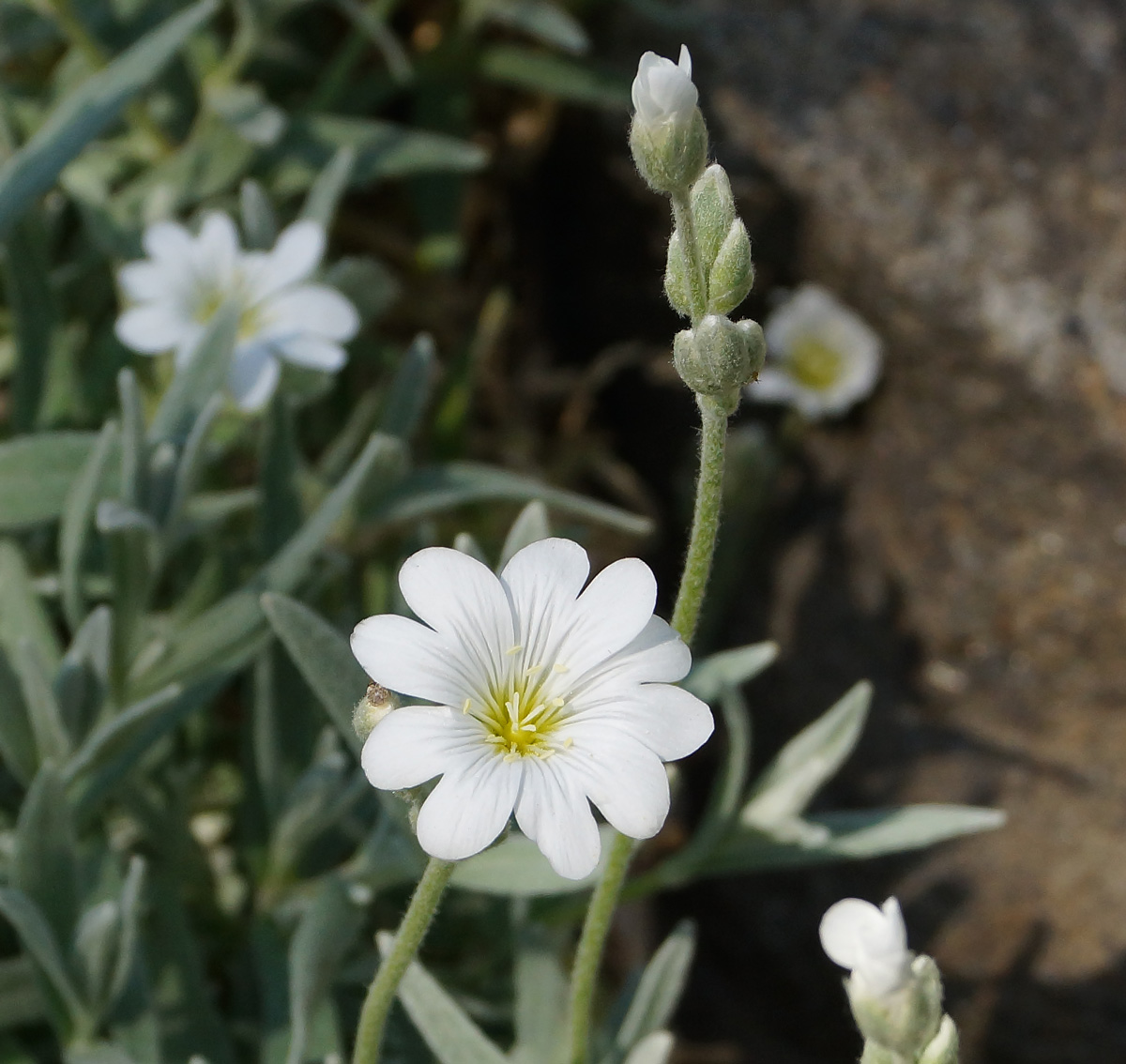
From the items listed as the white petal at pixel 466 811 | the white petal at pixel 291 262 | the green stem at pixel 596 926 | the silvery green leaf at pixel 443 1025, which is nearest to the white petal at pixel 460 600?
the white petal at pixel 466 811

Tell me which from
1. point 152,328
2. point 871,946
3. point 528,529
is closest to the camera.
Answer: point 871,946

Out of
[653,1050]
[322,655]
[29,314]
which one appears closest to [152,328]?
[29,314]

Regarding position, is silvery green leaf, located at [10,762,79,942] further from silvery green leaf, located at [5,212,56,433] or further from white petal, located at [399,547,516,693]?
silvery green leaf, located at [5,212,56,433]

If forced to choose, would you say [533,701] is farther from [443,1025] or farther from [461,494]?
[461,494]

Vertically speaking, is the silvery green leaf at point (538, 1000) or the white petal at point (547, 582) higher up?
the white petal at point (547, 582)

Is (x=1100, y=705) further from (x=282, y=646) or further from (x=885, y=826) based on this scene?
(x=282, y=646)

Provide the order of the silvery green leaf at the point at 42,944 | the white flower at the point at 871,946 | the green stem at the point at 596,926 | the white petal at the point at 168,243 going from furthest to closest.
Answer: the white petal at the point at 168,243
the silvery green leaf at the point at 42,944
the green stem at the point at 596,926
the white flower at the point at 871,946

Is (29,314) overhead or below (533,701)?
overhead

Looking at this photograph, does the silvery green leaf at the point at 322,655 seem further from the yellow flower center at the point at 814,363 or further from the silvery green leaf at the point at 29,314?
the yellow flower center at the point at 814,363
